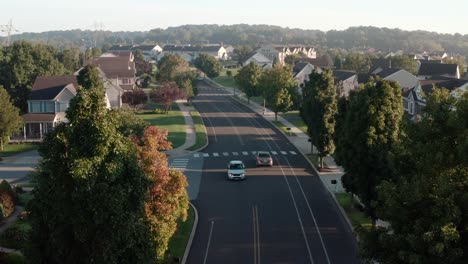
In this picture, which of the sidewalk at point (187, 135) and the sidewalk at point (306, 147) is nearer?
the sidewalk at point (306, 147)

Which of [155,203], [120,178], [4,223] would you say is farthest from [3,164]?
[120,178]

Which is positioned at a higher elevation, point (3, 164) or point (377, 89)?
point (377, 89)

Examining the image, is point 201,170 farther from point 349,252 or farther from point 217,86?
point 217,86

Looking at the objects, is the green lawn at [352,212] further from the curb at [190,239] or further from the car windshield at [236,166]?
the curb at [190,239]

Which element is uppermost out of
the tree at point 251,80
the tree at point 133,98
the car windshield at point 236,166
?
the tree at point 251,80

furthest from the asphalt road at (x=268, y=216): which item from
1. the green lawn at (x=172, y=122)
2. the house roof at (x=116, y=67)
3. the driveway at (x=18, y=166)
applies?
the house roof at (x=116, y=67)

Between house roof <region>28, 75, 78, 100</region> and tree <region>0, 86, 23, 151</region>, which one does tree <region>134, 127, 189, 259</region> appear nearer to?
tree <region>0, 86, 23, 151</region>

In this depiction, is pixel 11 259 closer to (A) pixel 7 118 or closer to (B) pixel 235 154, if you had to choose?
(A) pixel 7 118
